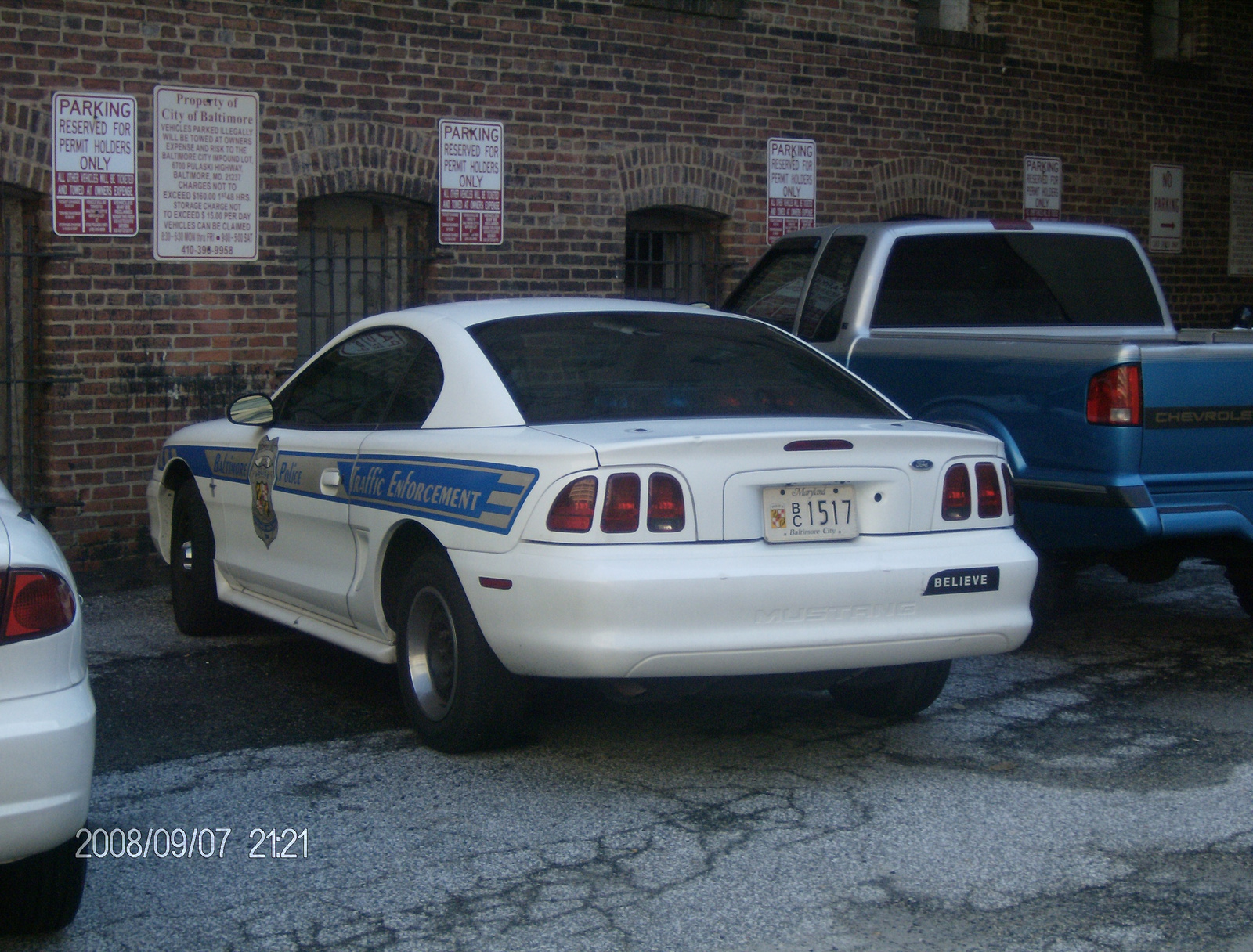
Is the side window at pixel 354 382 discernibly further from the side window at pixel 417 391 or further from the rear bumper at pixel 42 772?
the rear bumper at pixel 42 772

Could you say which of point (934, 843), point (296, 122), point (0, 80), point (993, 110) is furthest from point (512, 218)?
point (934, 843)

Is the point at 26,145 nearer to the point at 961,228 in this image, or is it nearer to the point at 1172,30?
the point at 961,228

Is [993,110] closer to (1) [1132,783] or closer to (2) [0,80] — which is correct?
(2) [0,80]

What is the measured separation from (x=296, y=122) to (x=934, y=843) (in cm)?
699

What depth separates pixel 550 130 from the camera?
35.5ft

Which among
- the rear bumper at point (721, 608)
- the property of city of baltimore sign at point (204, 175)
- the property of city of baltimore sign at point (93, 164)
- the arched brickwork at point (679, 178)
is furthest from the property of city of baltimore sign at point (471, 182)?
the rear bumper at point (721, 608)

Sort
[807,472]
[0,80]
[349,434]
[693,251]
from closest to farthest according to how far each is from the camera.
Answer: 1. [807,472]
2. [349,434]
3. [0,80]
4. [693,251]

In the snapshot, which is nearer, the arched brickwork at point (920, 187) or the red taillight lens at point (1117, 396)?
the red taillight lens at point (1117, 396)

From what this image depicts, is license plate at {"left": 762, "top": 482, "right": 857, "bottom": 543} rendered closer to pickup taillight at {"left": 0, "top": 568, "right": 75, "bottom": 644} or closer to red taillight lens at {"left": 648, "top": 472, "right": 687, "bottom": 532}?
red taillight lens at {"left": 648, "top": 472, "right": 687, "bottom": 532}

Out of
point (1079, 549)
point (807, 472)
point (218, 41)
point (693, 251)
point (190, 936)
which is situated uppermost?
point (218, 41)

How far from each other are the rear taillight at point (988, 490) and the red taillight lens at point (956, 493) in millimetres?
49

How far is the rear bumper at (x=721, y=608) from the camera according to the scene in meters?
4.36

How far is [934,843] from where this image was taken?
13.8 ft

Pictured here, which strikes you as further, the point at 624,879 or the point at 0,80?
the point at 0,80
